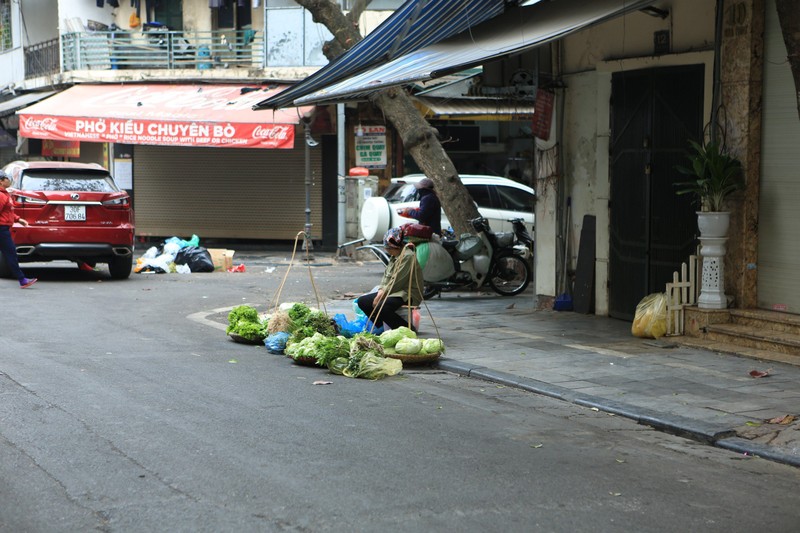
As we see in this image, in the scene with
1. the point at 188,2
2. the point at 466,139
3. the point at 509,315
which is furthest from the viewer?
the point at 188,2

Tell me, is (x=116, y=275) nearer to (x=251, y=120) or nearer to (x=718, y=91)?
(x=251, y=120)

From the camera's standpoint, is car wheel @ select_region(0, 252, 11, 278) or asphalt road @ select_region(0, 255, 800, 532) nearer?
asphalt road @ select_region(0, 255, 800, 532)

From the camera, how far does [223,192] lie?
988 inches

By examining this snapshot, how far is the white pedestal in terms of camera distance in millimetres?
10328

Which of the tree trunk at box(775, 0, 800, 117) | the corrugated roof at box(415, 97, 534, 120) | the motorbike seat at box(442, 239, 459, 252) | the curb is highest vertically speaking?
the corrugated roof at box(415, 97, 534, 120)

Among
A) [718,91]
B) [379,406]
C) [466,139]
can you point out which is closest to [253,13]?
[466,139]

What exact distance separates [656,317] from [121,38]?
19.5 meters

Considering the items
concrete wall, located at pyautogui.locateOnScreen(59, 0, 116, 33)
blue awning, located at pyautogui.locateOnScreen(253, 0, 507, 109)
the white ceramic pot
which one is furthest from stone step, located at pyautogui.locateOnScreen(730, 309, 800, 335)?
concrete wall, located at pyautogui.locateOnScreen(59, 0, 116, 33)

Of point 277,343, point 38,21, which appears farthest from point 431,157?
point 38,21

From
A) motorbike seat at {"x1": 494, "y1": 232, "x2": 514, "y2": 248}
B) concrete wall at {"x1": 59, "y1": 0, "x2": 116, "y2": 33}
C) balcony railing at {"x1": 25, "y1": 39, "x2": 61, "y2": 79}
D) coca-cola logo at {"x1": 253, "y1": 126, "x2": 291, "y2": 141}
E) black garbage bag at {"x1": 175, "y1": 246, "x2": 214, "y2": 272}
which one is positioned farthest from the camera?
balcony railing at {"x1": 25, "y1": 39, "x2": 61, "y2": 79}

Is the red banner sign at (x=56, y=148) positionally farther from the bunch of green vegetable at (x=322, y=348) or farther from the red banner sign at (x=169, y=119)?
the bunch of green vegetable at (x=322, y=348)

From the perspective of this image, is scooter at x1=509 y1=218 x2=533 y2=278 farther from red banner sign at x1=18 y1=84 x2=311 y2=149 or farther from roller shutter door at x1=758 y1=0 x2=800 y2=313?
red banner sign at x1=18 y1=84 x2=311 y2=149

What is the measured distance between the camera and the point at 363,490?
17.6 ft

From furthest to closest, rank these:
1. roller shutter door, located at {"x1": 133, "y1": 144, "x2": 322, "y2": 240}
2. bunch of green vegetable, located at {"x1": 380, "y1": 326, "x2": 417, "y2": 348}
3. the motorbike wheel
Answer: roller shutter door, located at {"x1": 133, "y1": 144, "x2": 322, "y2": 240} < the motorbike wheel < bunch of green vegetable, located at {"x1": 380, "y1": 326, "x2": 417, "y2": 348}
